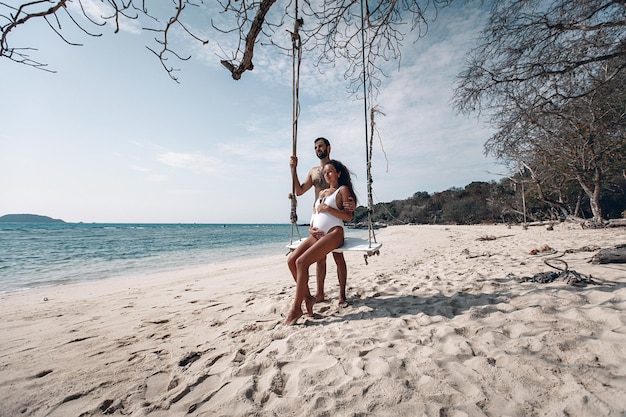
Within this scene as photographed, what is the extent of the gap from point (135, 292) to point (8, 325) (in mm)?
1931

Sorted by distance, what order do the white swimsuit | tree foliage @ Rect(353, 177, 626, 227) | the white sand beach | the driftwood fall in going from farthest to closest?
tree foliage @ Rect(353, 177, 626, 227) < the driftwood < the white swimsuit < the white sand beach

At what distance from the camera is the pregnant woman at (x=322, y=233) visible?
9.44 feet

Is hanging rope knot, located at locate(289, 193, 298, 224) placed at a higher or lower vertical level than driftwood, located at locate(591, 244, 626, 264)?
higher

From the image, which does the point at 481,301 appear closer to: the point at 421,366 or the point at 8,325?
the point at 421,366

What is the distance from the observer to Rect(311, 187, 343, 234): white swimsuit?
315cm

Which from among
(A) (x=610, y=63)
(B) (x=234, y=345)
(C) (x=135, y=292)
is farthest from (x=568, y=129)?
(C) (x=135, y=292)

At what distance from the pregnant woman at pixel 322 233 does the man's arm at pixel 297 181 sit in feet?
1.16

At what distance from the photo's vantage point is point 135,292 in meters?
5.53

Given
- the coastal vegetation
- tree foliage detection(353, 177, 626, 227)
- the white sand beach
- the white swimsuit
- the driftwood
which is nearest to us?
the white sand beach

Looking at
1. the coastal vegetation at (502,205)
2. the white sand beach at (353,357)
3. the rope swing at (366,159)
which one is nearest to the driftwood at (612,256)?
the white sand beach at (353,357)

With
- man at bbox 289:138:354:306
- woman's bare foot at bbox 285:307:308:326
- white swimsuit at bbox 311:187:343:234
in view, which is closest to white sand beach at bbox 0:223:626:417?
woman's bare foot at bbox 285:307:308:326

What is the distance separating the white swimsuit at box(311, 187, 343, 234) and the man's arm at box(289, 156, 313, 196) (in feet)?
1.48

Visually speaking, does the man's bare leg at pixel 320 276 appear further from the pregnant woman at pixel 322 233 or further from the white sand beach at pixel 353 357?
the pregnant woman at pixel 322 233

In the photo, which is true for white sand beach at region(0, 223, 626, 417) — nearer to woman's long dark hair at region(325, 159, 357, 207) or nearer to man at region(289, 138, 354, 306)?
man at region(289, 138, 354, 306)
